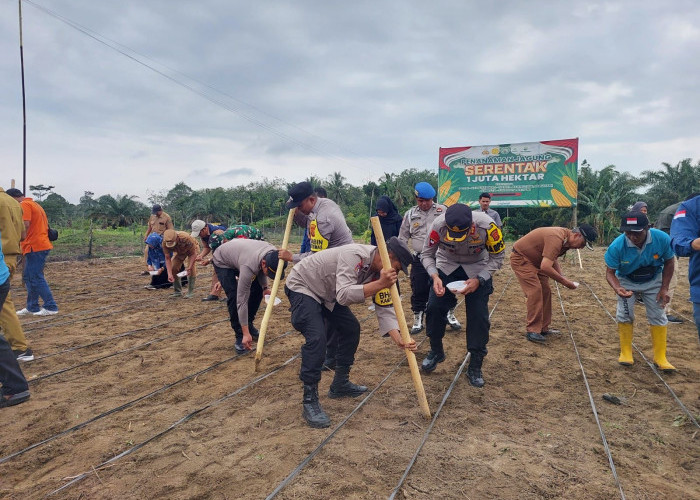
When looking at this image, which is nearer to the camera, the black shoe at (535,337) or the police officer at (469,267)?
the police officer at (469,267)

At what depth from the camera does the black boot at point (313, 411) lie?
9.83 feet

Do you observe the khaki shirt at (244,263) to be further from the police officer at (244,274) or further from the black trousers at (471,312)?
the black trousers at (471,312)

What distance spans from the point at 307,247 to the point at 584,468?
9.70 ft

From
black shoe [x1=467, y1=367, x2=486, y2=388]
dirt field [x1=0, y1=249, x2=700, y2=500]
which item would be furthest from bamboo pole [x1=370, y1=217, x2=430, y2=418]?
black shoe [x1=467, y1=367, x2=486, y2=388]

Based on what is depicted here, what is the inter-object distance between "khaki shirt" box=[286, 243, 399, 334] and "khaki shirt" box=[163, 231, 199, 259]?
4505 millimetres

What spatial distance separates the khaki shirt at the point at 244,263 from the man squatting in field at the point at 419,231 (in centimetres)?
161

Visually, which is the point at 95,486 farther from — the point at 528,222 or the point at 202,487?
the point at 528,222

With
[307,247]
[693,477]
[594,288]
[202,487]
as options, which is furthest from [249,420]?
[594,288]

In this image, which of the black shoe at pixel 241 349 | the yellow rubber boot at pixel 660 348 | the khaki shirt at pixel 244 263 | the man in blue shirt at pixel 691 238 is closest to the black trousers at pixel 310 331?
the khaki shirt at pixel 244 263

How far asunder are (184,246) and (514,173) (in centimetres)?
1224

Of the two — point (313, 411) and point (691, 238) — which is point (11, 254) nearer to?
point (313, 411)

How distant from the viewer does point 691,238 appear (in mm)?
3062

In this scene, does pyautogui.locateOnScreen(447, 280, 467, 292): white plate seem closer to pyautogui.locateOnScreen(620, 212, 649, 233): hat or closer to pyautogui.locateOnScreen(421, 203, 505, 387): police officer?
pyautogui.locateOnScreen(421, 203, 505, 387): police officer

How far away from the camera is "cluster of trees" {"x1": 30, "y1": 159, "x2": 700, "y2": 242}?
23.0 metres
